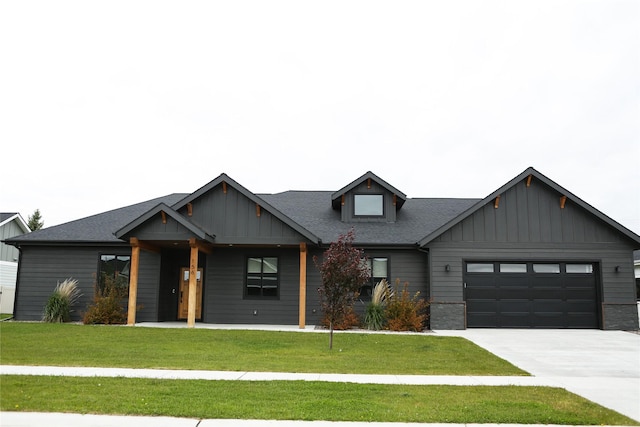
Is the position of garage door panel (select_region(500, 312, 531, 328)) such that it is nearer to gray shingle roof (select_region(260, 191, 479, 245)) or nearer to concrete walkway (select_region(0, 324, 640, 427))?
concrete walkway (select_region(0, 324, 640, 427))

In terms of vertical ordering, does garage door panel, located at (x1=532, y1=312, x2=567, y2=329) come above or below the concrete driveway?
above

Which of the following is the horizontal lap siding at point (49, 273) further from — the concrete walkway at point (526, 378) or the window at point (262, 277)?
the concrete walkway at point (526, 378)

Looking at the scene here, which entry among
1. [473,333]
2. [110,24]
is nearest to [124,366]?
[110,24]

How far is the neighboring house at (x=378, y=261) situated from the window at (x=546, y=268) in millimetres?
36

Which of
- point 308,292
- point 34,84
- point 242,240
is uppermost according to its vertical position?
point 34,84

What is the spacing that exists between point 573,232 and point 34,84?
1695cm

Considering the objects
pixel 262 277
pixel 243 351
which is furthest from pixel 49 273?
pixel 243 351

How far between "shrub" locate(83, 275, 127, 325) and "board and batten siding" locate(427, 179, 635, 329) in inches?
414

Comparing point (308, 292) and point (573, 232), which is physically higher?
point (573, 232)

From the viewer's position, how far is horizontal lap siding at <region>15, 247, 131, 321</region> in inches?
696

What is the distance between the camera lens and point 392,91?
17.8m

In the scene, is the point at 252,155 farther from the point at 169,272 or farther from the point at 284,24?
the point at 284,24

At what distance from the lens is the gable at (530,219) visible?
665 inches

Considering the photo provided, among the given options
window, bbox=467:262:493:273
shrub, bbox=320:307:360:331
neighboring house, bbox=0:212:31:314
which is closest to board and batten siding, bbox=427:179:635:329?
window, bbox=467:262:493:273
